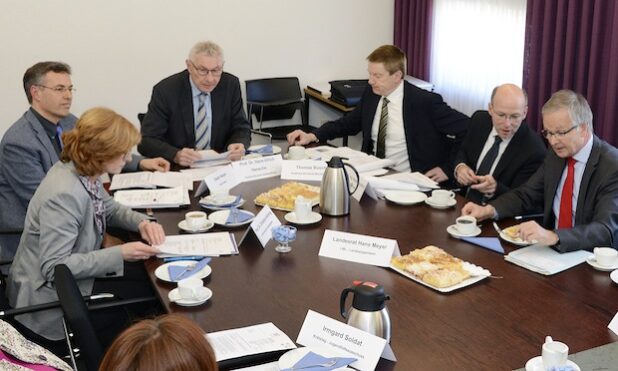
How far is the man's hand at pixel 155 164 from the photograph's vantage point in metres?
3.84

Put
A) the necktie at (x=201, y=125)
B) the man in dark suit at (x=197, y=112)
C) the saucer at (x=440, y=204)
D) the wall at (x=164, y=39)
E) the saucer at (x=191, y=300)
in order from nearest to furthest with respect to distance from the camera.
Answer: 1. the saucer at (x=191, y=300)
2. the saucer at (x=440, y=204)
3. the man in dark suit at (x=197, y=112)
4. the necktie at (x=201, y=125)
5. the wall at (x=164, y=39)

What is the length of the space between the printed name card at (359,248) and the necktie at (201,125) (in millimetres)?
1832

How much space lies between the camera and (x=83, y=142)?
2.71 metres

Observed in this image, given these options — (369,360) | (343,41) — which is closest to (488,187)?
(369,360)

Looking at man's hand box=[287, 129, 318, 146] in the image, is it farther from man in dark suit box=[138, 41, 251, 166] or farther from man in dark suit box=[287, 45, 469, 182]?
man in dark suit box=[138, 41, 251, 166]

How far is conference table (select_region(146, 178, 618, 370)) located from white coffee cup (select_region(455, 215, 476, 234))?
0.06 metres

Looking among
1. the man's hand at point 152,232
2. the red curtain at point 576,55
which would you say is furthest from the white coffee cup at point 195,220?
the red curtain at point 576,55

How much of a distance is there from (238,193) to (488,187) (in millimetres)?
1233

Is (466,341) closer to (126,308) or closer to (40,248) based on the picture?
(126,308)

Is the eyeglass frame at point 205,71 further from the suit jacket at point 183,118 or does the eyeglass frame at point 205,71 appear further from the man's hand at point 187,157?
the man's hand at point 187,157

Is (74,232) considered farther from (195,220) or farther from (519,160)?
(519,160)

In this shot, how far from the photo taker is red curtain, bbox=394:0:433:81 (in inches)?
236

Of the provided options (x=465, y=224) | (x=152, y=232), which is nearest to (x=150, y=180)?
(x=152, y=232)

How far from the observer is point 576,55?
4.54 m
